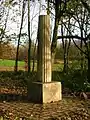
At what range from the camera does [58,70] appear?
2306 centimetres

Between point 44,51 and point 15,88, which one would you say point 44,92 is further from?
point 15,88

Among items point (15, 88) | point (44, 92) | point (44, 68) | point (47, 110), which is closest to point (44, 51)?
point (44, 68)

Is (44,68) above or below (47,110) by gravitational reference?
above

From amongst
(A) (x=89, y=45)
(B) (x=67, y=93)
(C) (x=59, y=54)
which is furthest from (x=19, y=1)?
(B) (x=67, y=93)

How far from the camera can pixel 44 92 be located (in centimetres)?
905

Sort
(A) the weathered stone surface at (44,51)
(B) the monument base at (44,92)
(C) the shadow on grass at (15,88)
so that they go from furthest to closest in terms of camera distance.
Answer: (C) the shadow on grass at (15,88), (A) the weathered stone surface at (44,51), (B) the monument base at (44,92)

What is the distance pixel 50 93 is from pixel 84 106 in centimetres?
128

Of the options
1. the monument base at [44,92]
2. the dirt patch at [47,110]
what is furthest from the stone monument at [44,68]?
the dirt patch at [47,110]

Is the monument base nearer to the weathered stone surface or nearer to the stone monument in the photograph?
the stone monument

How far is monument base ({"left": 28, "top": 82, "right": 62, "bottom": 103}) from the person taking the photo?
9055mm

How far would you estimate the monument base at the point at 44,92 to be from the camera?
9.05m

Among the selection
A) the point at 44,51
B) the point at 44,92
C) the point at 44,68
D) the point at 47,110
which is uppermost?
the point at 44,51

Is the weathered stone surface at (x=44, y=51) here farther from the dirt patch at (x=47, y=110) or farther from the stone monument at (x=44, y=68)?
the dirt patch at (x=47, y=110)

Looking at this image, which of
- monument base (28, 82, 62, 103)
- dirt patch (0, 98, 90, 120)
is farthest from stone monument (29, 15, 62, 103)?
dirt patch (0, 98, 90, 120)
